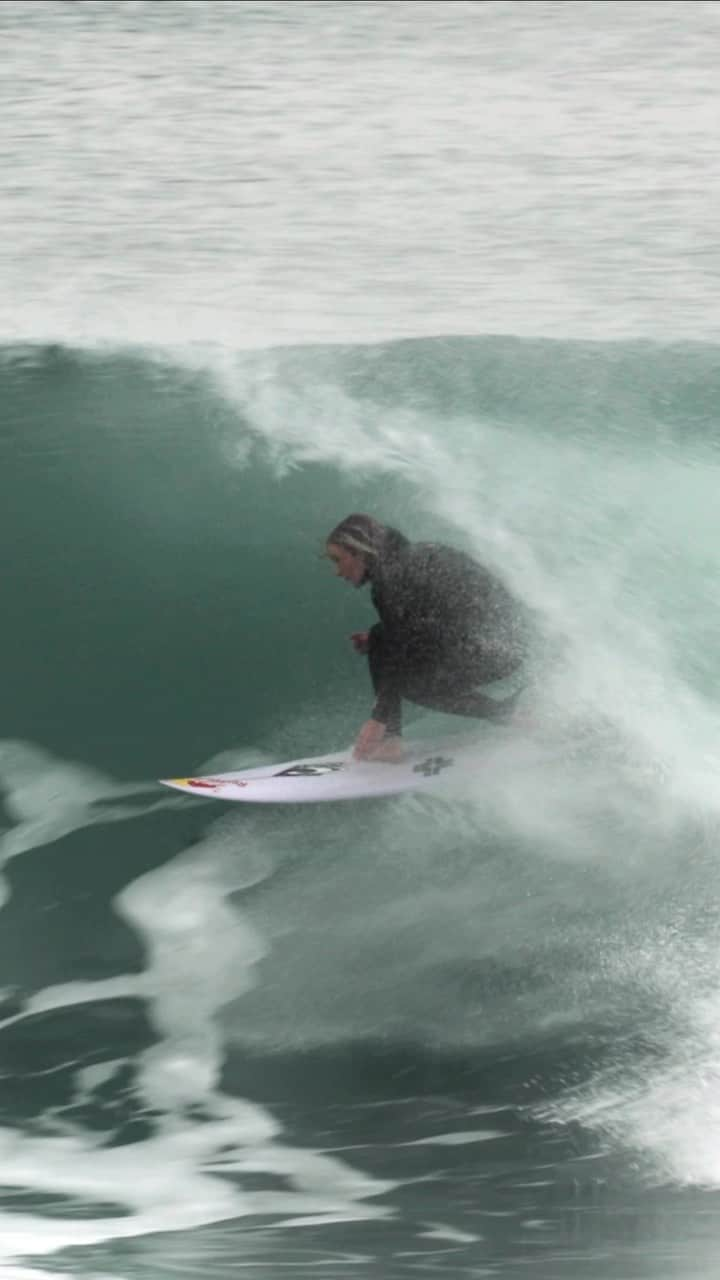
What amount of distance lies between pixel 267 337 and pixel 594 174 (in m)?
Answer: 2.45

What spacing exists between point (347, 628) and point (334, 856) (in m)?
1.79

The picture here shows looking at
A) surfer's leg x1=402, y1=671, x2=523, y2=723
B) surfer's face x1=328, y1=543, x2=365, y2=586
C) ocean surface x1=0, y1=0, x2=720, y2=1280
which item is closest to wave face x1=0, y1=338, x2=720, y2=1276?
ocean surface x1=0, y1=0, x2=720, y2=1280

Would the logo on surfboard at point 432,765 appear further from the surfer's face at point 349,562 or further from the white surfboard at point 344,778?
the surfer's face at point 349,562

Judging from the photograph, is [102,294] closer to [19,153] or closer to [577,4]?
[19,153]

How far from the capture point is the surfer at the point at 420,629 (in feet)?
23.1

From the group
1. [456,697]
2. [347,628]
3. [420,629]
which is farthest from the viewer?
[347,628]

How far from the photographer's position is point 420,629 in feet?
Result: 23.6

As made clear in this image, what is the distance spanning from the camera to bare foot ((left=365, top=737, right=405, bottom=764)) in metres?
7.58

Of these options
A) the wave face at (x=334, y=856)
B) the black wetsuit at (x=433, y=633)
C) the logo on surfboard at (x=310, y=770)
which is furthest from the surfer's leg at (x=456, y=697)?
the logo on surfboard at (x=310, y=770)

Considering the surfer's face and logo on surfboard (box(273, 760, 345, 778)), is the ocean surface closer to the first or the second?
logo on surfboard (box(273, 760, 345, 778))

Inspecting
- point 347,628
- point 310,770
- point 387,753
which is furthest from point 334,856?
point 347,628

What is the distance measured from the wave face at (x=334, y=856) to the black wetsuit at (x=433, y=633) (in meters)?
0.33

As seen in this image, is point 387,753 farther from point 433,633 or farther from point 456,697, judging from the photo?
point 433,633

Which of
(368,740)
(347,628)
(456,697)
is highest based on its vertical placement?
(347,628)
